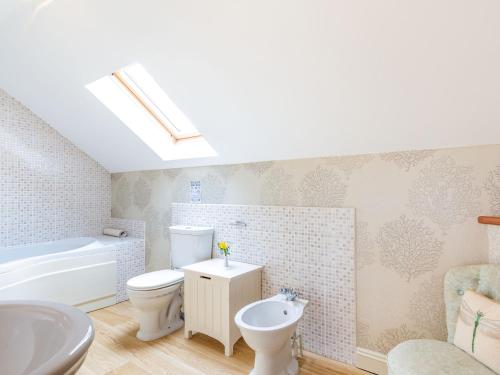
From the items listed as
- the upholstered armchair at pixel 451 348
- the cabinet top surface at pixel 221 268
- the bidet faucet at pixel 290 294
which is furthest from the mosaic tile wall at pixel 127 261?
the upholstered armchair at pixel 451 348

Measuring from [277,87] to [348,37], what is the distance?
1.79ft

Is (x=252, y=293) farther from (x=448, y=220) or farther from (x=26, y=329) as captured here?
(x=26, y=329)

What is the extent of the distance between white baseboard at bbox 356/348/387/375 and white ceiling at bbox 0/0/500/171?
4.58 feet

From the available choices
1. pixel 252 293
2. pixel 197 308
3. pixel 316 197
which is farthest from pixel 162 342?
pixel 316 197

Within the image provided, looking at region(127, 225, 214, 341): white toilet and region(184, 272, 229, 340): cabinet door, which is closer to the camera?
region(184, 272, 229, 340): cabinet door

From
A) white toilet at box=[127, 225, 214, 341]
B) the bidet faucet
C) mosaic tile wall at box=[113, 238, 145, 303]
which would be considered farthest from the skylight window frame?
the bidet faucet

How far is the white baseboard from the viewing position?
2008mm

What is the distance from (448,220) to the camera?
5.97ft

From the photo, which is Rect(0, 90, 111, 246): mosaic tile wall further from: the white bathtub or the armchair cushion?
the armchair cushion

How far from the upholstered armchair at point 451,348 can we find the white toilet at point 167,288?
5.85ft

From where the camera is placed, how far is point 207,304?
2.38 meters

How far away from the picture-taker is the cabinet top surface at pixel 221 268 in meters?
2.35

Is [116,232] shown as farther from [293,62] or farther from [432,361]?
[432,361]

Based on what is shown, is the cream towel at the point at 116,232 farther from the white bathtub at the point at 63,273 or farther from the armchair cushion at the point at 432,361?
the armchair cushion at the point at 432,361
